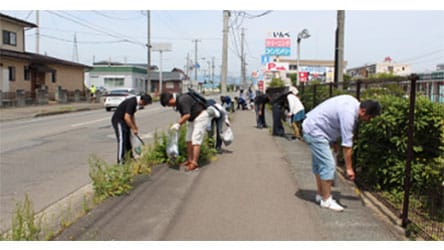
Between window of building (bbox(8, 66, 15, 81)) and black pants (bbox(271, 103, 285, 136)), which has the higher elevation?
window of building (bbox(8, 66, 15, 81))

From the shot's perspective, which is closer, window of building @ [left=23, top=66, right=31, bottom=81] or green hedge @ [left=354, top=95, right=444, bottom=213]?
green hedge @ [left=354, top=95, right=444, bottom=213]

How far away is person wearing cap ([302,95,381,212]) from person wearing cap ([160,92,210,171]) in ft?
8.67

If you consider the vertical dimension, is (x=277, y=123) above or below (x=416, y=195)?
above

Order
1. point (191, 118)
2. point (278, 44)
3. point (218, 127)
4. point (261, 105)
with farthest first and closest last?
point (278, 44)
point (261, 105)
point (218, 127)
point (191, 118)

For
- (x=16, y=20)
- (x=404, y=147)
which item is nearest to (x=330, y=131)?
(x=404, y=147)

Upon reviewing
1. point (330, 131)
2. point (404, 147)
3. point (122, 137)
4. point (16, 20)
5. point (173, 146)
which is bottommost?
point (173, 146)

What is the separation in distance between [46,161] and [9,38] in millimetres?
27538

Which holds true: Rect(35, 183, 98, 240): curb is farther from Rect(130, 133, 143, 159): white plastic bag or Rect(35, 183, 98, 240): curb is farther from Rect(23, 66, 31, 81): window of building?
Rect(23, 66, 31, 81): window of building

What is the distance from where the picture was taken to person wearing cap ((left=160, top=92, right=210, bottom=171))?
7.50 m

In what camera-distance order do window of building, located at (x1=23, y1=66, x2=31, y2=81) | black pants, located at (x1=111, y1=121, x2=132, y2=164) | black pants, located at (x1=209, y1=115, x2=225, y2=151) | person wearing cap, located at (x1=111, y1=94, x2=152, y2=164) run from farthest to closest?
window of building, located at (x1=23, y1=66, x2=31, y2=81), black pants, located at (x1=209, y1=115, x2=225, y2=151), black pants, located at (x1=111, y1=121, x2=132, y2=164), person wearing cap, located at (x1=111, y1=94, x2=152, y2=164)

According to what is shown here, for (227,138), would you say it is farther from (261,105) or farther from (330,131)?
(261,105)

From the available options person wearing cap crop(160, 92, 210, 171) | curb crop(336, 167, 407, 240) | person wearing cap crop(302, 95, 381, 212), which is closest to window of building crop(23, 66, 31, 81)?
person wearing cap crop(160, 92, 210, 171)

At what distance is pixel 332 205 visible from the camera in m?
5.36

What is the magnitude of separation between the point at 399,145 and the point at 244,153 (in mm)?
4831
